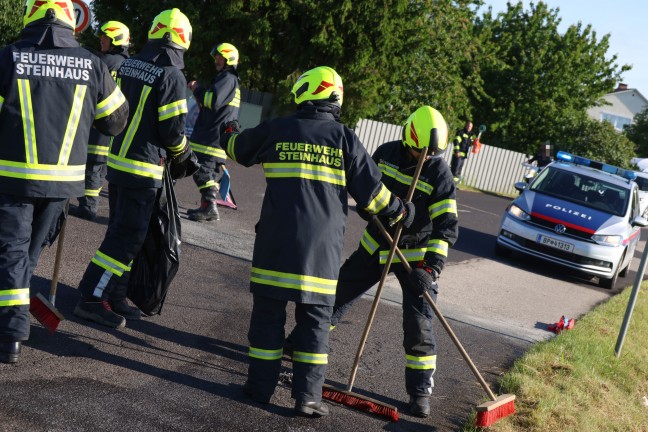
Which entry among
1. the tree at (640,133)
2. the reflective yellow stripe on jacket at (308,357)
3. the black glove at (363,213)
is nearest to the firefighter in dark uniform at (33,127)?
the reflective yellow stripe on jacket at (308,357)

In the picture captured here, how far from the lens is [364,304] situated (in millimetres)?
7812

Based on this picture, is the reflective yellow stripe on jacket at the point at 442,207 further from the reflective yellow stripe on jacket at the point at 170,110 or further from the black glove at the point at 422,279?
the reflective yellow stripe on jacket at the point at 170,110

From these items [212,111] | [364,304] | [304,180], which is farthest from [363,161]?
[212,111]

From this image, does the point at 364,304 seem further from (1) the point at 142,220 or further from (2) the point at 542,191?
(2) the point at 542,191

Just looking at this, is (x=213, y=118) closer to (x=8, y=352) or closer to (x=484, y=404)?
(x=8, y=352)

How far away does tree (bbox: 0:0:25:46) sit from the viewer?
67.7 feet

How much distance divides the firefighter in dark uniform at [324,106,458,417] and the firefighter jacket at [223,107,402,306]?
0.50 meters

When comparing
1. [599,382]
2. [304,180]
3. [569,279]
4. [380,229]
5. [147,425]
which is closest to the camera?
[147,425]

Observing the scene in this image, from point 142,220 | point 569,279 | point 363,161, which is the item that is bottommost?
point 569,279

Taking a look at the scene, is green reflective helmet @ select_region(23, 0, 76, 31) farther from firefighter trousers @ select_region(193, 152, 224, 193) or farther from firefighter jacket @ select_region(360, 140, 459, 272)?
firefighter trousers @ select_region(193, 152, 224, 193)

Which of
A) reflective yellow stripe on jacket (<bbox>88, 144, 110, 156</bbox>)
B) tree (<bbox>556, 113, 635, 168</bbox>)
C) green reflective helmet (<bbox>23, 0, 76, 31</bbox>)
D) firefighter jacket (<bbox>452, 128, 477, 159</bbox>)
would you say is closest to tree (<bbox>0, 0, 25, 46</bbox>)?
firefighter jacket (<bbox>452, 128, 477, 159</bbox>)

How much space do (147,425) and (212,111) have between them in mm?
5852

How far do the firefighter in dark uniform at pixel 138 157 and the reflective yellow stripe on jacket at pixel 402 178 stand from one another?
1.44 metres

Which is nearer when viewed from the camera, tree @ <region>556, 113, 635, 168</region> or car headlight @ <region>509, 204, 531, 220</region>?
car headlight @ <region>509, 204, 531, 220</region>
